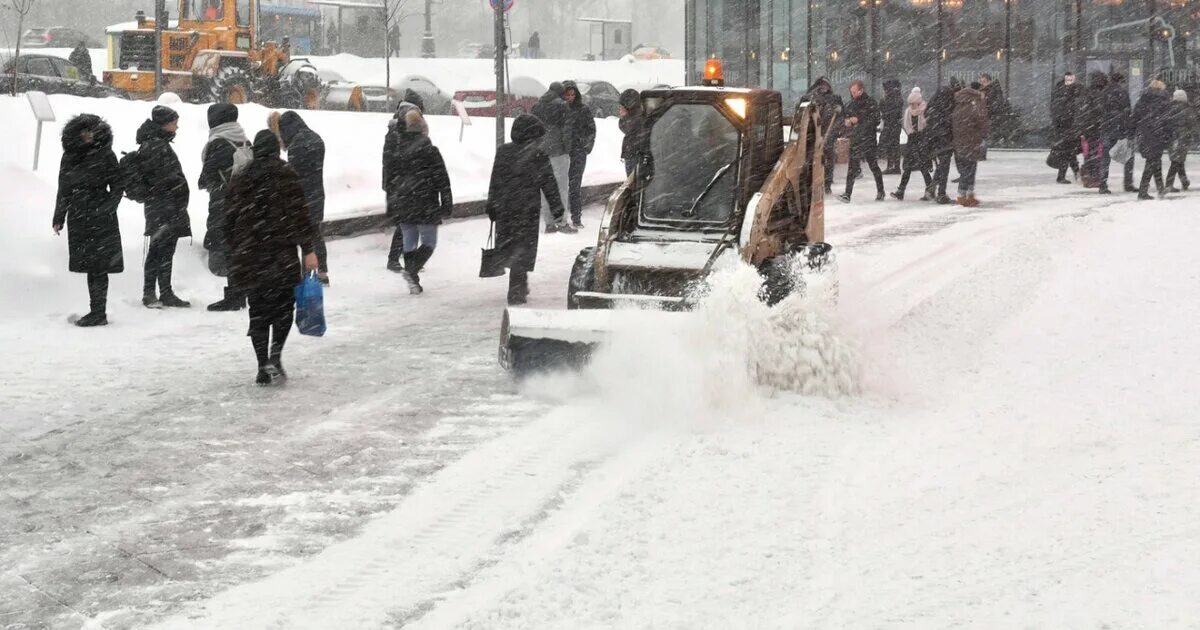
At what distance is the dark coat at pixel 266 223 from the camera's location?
844 cm

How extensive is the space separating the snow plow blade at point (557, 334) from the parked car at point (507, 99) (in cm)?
3234

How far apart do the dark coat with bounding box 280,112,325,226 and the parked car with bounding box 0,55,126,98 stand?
1964 cm

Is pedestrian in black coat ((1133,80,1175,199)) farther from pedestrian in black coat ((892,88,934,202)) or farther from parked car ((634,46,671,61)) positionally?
parked car ((634,46,671,61))

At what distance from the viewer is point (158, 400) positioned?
319 inches

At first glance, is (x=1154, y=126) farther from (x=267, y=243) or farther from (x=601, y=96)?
(x=601, y=96)

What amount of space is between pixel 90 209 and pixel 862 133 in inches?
471

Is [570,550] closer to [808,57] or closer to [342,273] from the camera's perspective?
[342,273]

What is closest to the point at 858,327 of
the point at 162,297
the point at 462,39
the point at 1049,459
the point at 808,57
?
the point at 1049,459

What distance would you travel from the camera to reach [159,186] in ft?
37.6

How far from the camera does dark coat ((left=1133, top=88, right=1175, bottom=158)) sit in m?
17.9

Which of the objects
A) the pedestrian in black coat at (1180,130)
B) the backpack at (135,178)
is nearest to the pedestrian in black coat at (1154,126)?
the pedestrian in black coat at (1180,130)

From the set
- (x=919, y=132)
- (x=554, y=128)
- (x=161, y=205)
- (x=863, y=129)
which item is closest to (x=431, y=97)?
(x=863, y=129)

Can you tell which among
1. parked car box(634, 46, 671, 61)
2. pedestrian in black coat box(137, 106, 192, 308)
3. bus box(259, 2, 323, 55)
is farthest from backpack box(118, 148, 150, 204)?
parked car box(634, 46, 671, 61)

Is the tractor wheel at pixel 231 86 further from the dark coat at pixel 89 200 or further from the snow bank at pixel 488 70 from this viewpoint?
the snow bank at pixel 488 70
